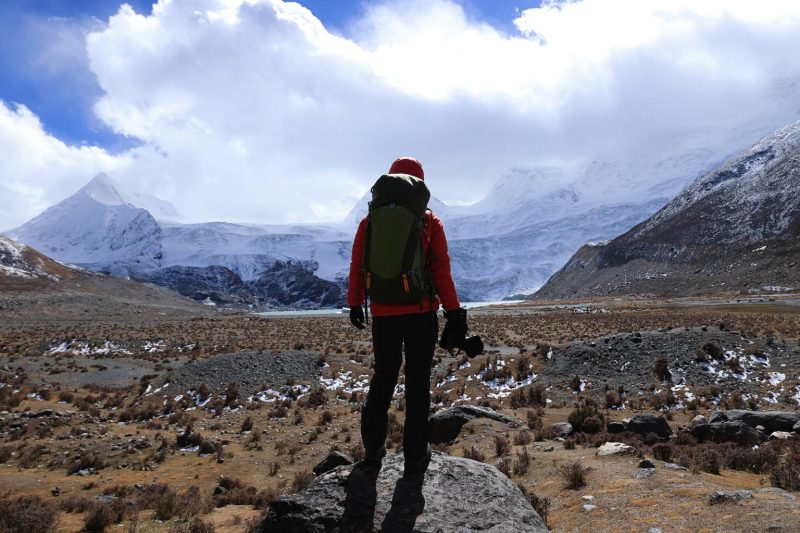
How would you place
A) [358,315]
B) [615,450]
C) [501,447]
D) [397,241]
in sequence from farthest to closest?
[501,447]
[615,450]
[358,315]
[397,241]

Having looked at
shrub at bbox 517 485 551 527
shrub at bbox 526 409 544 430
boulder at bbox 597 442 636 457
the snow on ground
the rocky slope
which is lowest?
the snow on ground

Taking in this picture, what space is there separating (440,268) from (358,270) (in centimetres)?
84

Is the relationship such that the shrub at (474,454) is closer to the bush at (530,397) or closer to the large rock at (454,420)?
the large rock at (454,420)

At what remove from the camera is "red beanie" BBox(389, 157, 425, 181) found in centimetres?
507

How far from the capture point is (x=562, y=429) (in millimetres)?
10406

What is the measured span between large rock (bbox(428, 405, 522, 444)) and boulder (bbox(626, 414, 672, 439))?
2.47m

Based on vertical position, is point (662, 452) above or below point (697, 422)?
above

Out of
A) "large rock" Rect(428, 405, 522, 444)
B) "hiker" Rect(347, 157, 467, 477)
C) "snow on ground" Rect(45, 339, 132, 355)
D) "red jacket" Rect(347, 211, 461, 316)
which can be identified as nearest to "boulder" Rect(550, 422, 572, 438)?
"large rock" Rect(428, 405, 522, 444)

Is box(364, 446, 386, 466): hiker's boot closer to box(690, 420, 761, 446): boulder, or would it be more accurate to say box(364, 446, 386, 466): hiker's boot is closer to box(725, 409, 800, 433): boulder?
box(690, 420, 761, 446): boulder

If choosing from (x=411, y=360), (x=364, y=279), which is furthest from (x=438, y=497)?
(x=364, y=279)

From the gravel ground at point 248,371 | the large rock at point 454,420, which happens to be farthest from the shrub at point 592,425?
the gravel ground at point 248,371

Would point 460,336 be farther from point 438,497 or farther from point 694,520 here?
point 694,520

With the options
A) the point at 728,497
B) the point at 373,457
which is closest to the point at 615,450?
the point at 728,497

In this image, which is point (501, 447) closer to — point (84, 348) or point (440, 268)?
point (440, 268)
